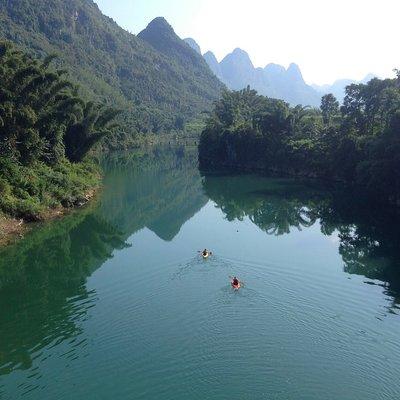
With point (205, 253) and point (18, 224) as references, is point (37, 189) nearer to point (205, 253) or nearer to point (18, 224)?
point (18, 224)

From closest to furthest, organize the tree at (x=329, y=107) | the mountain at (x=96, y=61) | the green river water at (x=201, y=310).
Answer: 1. the green river water at (x=201, y=310)
2. the tree at (x=329, y=107)
3. the mountain at (x=96, y=61)

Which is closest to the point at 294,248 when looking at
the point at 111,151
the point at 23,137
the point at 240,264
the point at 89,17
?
the point at 240,264

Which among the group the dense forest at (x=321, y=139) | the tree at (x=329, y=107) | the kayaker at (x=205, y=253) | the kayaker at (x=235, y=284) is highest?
the tree at (x=329, y=107)

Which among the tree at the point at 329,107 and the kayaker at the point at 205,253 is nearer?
the kayaker at the point at 205,253

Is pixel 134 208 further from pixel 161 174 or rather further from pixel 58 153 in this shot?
pixel 161 174

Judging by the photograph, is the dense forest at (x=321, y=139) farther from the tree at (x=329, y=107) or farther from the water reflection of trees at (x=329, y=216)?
the water reflection of trees at (x=329, y=216)

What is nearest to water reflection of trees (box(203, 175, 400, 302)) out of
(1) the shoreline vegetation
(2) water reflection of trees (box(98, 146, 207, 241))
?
(2) water reflection of trees (box(98, 146, 207, 241))

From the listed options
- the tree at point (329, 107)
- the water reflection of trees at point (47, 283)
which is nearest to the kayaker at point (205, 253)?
the water reflection of trees at point (47, 283)
